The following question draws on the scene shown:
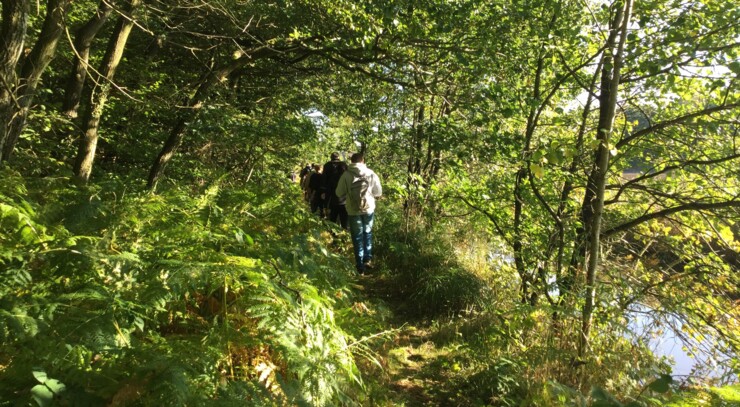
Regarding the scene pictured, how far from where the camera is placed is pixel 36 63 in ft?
15.0

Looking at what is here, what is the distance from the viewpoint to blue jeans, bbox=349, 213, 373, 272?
6.50 m

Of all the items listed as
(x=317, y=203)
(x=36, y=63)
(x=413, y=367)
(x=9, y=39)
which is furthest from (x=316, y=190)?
(x=9, y=39)

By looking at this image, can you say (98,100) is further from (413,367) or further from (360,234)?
(413,367)

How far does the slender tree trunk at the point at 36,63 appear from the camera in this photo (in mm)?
4449

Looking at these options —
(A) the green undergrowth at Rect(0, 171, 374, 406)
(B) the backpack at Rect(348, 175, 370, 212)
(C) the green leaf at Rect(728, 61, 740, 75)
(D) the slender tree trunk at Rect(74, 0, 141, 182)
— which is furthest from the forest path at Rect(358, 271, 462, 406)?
(D) the slender tree trunk at Rect(74, 0, 141, 182)

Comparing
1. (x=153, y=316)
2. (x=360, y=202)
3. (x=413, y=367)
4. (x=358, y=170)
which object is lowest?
(x=413, y=367)

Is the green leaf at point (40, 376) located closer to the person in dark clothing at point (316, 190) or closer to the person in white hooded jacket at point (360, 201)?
the person in white hooded jacket at point (360, 201)

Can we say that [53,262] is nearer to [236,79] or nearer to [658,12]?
[658,12]

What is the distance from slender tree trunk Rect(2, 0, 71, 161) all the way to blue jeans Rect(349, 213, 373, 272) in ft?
13.4

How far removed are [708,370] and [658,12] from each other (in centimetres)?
359

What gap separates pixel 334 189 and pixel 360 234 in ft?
7.03

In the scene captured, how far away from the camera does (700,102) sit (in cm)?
574

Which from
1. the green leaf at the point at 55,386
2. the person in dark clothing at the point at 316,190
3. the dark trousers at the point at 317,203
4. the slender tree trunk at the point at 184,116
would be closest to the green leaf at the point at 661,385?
the green leaf at the point at 55,386

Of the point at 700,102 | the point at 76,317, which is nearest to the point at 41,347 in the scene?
the point at 76,317
